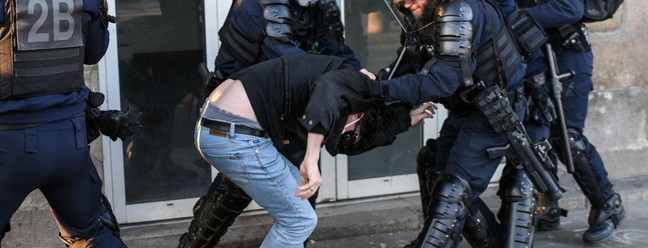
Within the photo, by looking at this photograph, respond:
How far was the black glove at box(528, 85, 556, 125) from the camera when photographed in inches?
199

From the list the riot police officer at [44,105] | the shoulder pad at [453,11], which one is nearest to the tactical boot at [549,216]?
the shoulder pad at [453,11]

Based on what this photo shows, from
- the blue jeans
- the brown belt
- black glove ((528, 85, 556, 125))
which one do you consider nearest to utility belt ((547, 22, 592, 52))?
black glove ((528, 85, 556, 125))

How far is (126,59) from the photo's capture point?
5574 mm

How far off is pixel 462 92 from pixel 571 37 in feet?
4.28

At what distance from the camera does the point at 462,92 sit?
4559 millimetres

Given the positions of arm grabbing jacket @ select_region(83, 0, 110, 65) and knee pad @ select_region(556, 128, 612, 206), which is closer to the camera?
arm grabbing jacket @ select_region(83, 0, 110, 65)

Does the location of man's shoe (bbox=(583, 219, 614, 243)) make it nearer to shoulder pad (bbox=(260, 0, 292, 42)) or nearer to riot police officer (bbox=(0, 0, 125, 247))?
shoulder pad (bbox=(260, 0, 292, 42))

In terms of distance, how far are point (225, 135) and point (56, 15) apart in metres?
0.80

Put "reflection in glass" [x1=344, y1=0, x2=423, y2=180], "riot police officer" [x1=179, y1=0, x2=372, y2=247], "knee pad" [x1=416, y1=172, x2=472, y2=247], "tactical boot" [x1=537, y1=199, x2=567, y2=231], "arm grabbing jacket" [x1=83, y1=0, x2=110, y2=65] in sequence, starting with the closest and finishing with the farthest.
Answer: "arm grabbing jacket" [x1=83, y1=0, x2=110, y2=65] < "knee pad" [x1=416, y1=172, x2=472, y2=247] < "riot police officer" [x1=179, y1=0, x2=372, y2=247] < "tactical boot" [x1=537, y1=199, x2=567, y2=231] < "reflection in glass" [x1=344, y1=0, x2=423, y2=180]

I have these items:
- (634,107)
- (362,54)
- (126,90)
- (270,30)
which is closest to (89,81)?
(126,90)

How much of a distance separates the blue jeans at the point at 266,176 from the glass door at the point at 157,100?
64.7 inches

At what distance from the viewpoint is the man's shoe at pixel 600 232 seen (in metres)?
5.69

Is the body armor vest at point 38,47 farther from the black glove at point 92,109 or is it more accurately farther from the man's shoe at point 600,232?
the man's shoe at point 600,232

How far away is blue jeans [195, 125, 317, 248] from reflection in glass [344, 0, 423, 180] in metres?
2.16
